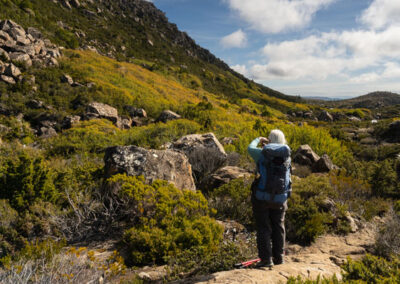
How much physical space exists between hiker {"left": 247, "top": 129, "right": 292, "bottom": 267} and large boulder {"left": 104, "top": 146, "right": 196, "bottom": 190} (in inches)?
92.5

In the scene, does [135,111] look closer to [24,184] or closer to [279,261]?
[24,184]

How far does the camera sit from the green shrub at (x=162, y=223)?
10.5 feet

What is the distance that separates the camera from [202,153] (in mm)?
6801

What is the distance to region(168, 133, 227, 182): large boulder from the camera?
262 inches

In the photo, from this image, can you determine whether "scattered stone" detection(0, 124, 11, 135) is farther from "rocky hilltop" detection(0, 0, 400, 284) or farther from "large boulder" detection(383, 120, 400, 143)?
"large boulder" detection(383, 120, 400, 143)

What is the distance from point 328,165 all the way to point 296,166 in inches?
39.4

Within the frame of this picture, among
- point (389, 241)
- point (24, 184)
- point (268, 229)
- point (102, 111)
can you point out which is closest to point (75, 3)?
point (102, 111)

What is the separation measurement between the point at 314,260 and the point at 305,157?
16.3ft

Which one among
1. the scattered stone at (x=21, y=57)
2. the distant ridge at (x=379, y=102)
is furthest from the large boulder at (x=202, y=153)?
the distant ridge at (x=379, y=102)

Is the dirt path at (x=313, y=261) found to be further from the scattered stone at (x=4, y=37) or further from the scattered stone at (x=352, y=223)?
the scattered stone at (x=4, y=37)

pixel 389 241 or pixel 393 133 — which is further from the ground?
pixel 393 133

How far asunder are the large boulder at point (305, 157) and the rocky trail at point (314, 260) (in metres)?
2.86

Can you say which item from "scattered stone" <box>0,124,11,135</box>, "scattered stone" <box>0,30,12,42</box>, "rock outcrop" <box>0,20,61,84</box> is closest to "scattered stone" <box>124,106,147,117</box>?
"scattered stone" <box>0,124,11,135</box>

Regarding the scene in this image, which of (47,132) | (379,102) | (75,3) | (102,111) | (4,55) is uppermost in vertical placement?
(75,3)
